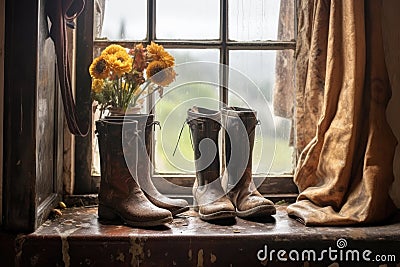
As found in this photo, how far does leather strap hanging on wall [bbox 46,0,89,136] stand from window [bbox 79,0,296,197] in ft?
0.93

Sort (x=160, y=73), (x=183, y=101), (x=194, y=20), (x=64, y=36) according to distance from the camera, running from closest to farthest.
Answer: (x=64, y=36) → (x=160, y=73) → (x=183, y=101) → (x=194, y=20)

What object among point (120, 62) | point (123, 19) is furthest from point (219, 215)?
point (123, 19)

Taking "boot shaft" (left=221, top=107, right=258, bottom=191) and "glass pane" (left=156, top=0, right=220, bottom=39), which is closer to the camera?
"boot shaft" (left=221, top=107, right=258, bottom=191)

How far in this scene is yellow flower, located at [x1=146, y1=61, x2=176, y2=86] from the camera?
72.5 inches

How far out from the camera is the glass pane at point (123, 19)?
82.7 inches

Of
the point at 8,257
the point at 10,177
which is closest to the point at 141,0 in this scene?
the point at 10,177

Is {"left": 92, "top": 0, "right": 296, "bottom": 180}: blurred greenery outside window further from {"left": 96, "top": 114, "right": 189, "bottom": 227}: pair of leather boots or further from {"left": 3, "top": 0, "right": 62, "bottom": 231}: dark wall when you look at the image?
{"left": 3, "top": 0, "right": 62, "bottom": 231}: dark wall

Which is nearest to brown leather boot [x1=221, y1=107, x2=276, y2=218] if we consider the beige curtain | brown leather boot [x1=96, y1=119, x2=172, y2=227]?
the beige curtain

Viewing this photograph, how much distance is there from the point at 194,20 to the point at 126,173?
1.99ft

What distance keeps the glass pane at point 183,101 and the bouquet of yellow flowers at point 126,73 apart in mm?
124

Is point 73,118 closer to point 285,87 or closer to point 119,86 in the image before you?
point 119,86

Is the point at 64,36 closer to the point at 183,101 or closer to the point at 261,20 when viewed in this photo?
the point at 183,101

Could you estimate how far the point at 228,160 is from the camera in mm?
1915

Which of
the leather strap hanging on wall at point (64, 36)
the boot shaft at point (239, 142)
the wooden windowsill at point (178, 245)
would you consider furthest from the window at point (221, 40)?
the wooden windowsill at point (178, 245)
